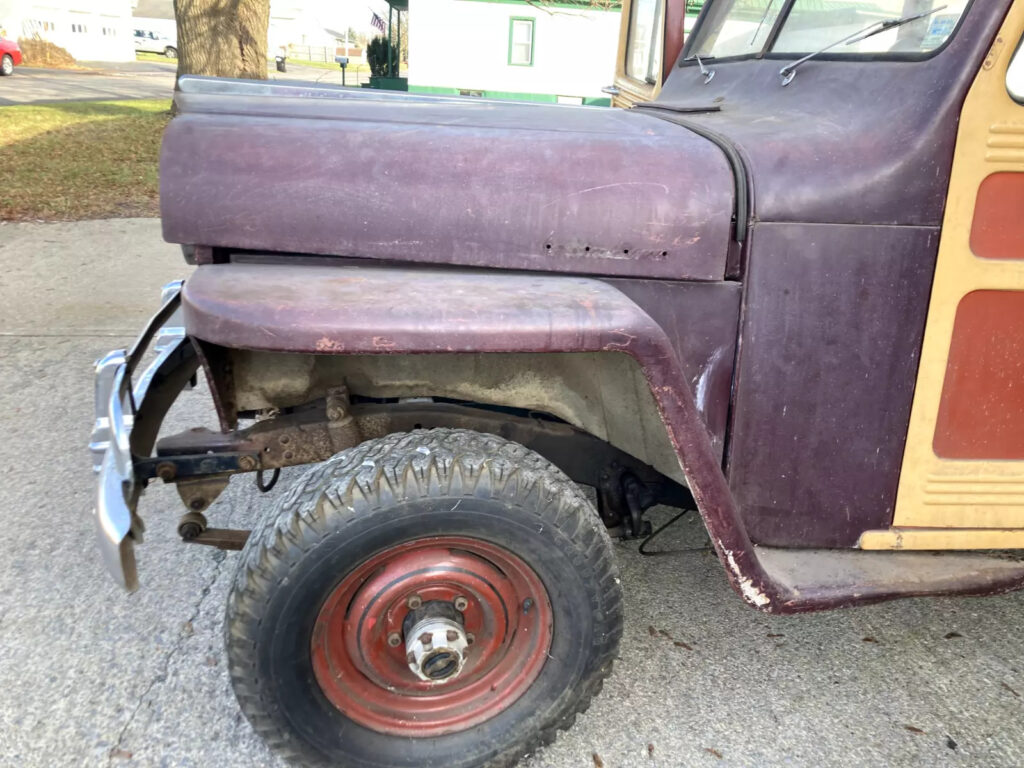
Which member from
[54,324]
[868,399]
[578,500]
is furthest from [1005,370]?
[54,324]

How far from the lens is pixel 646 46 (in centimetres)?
377

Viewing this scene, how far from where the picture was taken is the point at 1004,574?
2.01 meters

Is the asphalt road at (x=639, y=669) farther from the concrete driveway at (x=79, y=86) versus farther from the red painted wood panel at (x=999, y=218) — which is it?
the concrete driveway at (x=79, y=86)

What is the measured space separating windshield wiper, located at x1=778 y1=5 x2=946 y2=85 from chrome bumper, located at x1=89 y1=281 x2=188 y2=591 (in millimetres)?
1894

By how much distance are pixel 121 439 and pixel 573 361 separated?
43.0 inches

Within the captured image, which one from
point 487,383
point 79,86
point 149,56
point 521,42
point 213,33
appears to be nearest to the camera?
point 487,383

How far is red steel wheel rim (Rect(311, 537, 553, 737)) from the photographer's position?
5.97ft

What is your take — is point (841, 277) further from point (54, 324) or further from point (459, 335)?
point (54, 324)

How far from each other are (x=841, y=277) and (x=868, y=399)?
12.2 inches

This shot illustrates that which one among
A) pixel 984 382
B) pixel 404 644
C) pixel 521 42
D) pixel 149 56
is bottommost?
pixel 404 644

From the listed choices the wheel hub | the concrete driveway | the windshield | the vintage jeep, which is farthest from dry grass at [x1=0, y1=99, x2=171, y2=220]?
the wheel hub

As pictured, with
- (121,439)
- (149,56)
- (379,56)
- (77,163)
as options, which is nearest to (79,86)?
(379,56)

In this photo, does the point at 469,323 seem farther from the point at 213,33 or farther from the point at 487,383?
the point at 213,33

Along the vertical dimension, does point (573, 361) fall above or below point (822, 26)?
below
